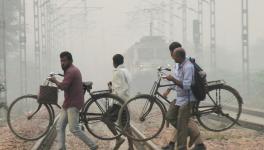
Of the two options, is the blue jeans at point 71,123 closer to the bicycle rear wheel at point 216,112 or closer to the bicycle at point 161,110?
the bicycle at point 161,110

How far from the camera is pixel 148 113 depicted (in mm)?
11391

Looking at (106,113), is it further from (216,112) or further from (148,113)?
(216,112)

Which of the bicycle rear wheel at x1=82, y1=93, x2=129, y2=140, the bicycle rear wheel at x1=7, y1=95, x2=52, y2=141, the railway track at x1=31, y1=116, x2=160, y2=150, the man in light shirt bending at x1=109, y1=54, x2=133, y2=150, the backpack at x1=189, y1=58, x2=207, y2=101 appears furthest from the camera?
the railway track at x1=31, y1=116, x2=160, y2=150

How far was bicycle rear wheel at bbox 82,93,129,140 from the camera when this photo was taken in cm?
1095

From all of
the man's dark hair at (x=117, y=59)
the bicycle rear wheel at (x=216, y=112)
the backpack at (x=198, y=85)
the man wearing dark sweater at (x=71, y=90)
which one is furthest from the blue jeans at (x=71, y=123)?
the bicycle rear wheel at (x=216, y=112)

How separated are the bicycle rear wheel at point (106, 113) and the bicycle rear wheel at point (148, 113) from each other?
21cm

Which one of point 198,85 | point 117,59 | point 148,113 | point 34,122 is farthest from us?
point 34,122

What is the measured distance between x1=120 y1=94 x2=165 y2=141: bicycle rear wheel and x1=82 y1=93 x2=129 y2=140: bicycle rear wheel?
0.21m

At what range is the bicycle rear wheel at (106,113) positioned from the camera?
10.9m

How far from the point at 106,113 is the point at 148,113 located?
832 mm

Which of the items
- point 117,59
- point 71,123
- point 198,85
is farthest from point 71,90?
point 198,85

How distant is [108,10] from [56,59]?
41.7 metres

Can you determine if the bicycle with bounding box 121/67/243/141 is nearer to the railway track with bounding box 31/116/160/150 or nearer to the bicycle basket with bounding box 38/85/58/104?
the railway track with bounding box 31/116/160/150

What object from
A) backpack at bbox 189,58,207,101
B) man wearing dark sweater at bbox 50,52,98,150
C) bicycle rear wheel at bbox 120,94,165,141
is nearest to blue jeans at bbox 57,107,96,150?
man wearing dark sweater at bbox 50,52,98,150
